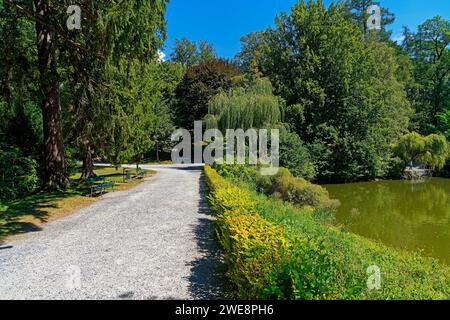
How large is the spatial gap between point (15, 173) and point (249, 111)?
14883 millimetres

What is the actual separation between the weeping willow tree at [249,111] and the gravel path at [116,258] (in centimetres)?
1414

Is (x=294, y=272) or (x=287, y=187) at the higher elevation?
(x=294, y=272)

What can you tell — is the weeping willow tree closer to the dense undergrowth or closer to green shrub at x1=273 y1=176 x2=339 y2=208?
green shrub at x1=273 y1=176 x2=339 y2=208

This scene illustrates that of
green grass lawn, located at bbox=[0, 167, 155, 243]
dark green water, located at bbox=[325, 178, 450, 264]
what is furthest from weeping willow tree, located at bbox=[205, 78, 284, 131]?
green grass lawn, located at bbox=[0, 167, 155, 243]

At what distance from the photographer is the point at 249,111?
23578mm

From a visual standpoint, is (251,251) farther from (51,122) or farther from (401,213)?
(401,213)

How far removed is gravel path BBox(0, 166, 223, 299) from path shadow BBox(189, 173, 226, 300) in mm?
14

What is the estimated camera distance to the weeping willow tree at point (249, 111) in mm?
23484

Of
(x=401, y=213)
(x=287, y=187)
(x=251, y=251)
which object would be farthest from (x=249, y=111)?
(x=251, y=251)

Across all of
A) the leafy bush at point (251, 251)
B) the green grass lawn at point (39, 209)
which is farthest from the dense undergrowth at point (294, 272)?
the green grass lawn at point (39, 209)

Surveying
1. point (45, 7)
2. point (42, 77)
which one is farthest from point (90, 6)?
point (42, 77)

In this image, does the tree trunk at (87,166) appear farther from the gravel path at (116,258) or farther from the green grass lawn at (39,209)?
the gravel path at (116,258)

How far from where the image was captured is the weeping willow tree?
23484 mm

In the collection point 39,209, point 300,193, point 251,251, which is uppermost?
point 251,251
